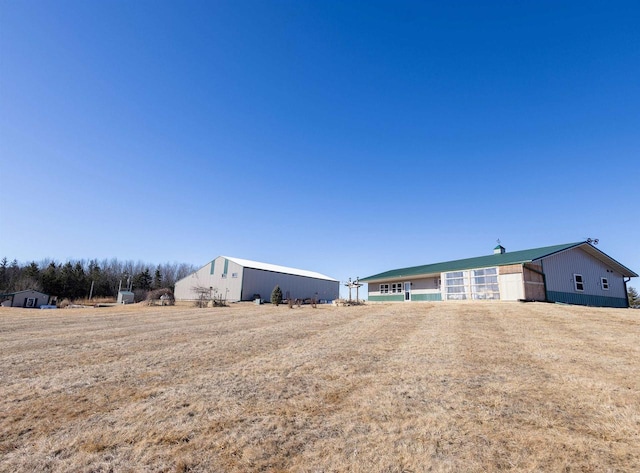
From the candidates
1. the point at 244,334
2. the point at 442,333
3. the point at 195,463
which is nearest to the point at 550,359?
the point at 442,333

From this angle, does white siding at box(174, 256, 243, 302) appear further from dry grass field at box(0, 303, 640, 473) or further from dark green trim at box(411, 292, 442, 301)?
dry grass field at box(0, 303, 640, 473)

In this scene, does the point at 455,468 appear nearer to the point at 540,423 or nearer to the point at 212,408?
the point at 540,423

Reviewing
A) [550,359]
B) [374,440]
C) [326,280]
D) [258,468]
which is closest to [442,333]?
[550,359]

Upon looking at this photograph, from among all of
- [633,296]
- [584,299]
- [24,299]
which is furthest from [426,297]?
[633,296]

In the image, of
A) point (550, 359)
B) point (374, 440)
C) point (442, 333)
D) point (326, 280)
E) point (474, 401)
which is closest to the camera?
point (374, 440)

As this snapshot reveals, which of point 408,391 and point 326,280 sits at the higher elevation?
point 326,280

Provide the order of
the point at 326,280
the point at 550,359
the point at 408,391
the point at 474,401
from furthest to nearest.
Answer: the point at 326,280
the point at 550,359
the point at 408,391
the point at 474,401

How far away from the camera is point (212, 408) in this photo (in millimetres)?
4148

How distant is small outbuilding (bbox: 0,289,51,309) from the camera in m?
43.7

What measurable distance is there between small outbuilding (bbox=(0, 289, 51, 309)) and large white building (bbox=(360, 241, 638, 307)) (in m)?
53.4

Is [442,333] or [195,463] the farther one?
[442,333]

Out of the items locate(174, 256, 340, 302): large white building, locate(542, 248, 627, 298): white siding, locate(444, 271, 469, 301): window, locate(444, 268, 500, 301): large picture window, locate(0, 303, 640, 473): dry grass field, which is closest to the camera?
locate(0, 303, 640, 473): dry grass field

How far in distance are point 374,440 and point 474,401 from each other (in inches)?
78.0

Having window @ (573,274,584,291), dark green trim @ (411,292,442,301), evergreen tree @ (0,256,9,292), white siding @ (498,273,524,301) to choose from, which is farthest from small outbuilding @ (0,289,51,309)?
window @ (573,274,584,291)
